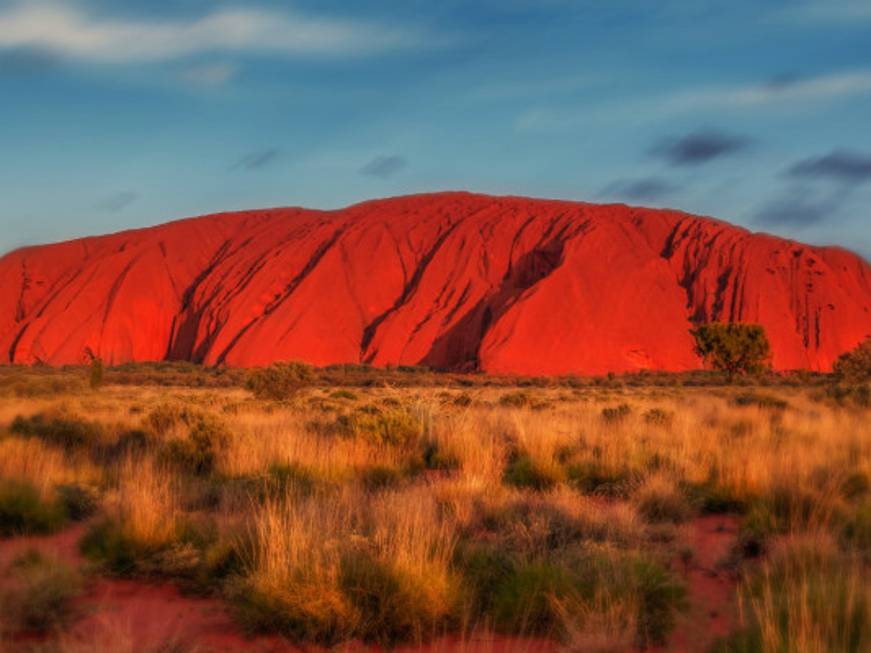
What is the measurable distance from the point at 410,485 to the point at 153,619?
145 inches

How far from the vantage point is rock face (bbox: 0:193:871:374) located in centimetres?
5147

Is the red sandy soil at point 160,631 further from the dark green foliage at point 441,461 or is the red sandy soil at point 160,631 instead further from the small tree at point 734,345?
the small tree at point 734,345

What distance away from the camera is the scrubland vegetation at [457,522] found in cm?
438

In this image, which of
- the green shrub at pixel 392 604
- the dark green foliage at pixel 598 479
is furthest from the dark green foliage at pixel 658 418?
the green shrub at pixel 392 604

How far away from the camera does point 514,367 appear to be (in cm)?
4803

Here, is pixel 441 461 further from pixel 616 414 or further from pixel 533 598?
pixel 616 414

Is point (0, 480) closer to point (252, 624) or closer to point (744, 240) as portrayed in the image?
point (252, 624)

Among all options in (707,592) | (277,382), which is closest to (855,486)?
(707,592)

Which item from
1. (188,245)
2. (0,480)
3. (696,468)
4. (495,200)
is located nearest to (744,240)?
(495,200)

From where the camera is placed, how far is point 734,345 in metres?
35.5

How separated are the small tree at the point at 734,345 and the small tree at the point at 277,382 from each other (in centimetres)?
1933

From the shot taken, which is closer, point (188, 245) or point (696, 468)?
point (696, 468)

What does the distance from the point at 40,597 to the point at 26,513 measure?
9.13 ft

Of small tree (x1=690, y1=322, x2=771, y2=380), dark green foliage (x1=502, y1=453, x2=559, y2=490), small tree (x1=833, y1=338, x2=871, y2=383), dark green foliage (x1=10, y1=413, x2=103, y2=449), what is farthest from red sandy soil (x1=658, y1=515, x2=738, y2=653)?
small tree (x1=690, y1=322, x2=771, y2=380)
